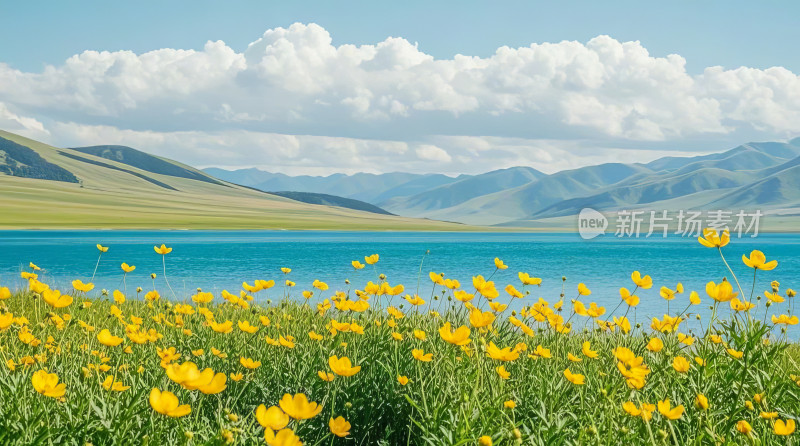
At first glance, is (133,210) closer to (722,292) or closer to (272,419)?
(722,292)

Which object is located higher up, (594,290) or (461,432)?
(461,432)

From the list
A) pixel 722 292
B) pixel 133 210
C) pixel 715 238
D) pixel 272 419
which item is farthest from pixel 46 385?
pixel 133 210

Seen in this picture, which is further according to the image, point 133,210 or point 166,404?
point 133,210

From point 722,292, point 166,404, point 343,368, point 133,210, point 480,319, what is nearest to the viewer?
point 166,404

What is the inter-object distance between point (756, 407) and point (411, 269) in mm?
27849

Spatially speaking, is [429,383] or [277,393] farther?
[277,393]

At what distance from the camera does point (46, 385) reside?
7.29 feet

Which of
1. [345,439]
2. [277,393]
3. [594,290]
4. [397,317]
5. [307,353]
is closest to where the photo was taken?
[345,439]

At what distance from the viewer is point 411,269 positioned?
3086cm

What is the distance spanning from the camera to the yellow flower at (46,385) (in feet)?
6.98

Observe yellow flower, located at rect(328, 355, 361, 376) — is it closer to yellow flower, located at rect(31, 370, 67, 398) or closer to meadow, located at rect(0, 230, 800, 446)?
meadow, located at rect(0, 230, 800, 446)

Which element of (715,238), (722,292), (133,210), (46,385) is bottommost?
(133,210)

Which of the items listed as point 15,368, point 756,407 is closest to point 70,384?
point 15,368

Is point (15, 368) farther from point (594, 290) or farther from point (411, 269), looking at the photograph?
point (411, 269)
